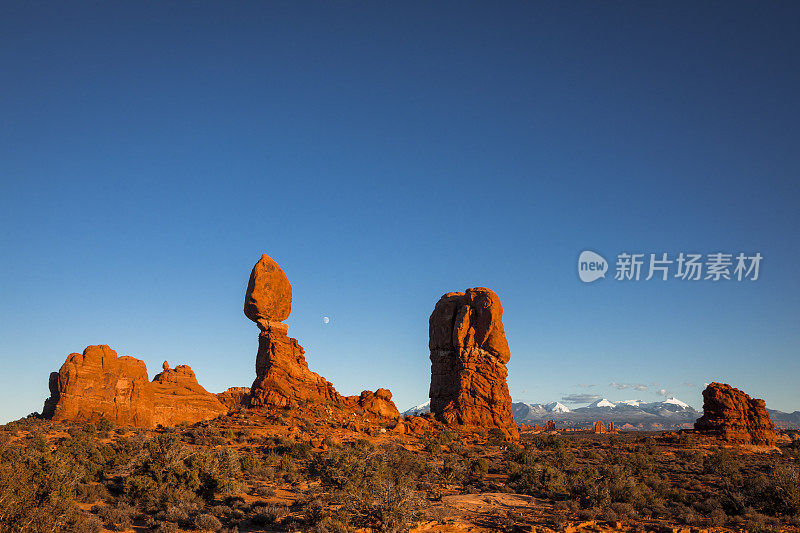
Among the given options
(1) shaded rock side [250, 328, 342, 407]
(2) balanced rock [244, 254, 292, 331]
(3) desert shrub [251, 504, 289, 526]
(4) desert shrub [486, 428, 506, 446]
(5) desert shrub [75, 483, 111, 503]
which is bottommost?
(4) desert shrub [486, 428, 506, 446]

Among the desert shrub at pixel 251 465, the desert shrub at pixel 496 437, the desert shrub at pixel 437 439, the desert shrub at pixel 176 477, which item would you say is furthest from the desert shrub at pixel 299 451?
the desert shrub at pixel 496 437

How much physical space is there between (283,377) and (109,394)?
12.1 m

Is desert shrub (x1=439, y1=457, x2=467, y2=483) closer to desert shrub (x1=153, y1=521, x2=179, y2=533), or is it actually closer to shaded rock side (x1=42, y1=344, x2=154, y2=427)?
desert shrub (x1=153, y1=521, x2=179, y2=533)

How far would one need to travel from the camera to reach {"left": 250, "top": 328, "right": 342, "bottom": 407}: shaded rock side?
39.3 meters

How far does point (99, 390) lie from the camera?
3447cm

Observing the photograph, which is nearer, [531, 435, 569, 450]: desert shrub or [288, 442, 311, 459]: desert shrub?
[288, 442, 311, 459]: desert shrub

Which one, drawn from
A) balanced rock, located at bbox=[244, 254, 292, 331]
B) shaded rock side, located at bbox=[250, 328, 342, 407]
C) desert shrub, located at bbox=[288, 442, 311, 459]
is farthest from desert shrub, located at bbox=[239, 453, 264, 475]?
balanced rock, located at bbox=[244, 254, 292, 331]

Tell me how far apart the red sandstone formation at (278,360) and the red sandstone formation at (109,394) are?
633 cm

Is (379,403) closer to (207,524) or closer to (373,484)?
(373,484)

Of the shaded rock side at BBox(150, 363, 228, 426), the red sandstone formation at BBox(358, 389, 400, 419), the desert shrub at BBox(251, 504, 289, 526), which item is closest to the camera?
the desert shrub at BBox(251, 504, 289, 526)

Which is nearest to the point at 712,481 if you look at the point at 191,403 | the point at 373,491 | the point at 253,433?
the point at 373,491

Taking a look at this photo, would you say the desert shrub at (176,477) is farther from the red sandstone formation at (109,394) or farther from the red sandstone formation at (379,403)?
the red sandstone formation at (379,403)

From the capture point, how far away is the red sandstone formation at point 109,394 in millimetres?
33719

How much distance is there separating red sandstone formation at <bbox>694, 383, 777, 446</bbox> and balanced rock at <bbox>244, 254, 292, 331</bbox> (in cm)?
4148
